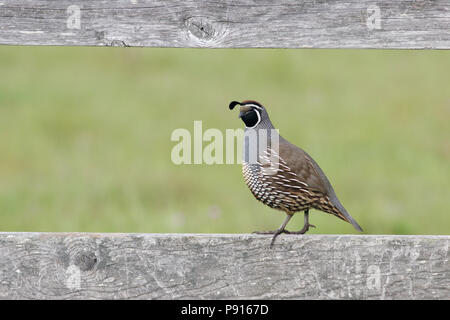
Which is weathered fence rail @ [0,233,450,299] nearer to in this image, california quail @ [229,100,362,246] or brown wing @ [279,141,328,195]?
california quail @ [229,100,362,246]

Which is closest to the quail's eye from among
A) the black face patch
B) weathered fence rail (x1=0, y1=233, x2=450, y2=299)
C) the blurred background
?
the black face patch

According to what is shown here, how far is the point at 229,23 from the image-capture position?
334 centimetres

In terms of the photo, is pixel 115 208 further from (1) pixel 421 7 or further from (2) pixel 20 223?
(1) pixel 421 7

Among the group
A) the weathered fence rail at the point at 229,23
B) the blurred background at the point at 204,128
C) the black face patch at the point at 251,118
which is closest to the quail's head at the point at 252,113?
the black face patch at the point at 251,118

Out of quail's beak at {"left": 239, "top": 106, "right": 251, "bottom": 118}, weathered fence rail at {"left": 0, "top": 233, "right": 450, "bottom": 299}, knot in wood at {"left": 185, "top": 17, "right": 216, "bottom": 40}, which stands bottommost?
weathered fence rail at {"left": 0, "top": 233, "right": 450, "bottom": 299}

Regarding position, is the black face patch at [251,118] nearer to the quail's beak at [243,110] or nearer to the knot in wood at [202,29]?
the quail's beak at [243,110]

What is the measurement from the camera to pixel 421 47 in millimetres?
3373

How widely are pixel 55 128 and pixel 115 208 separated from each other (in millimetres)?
2047

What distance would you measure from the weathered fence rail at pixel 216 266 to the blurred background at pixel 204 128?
321cm

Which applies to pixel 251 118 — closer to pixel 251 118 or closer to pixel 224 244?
pixel 251 118

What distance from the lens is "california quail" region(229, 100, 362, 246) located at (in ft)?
11.8

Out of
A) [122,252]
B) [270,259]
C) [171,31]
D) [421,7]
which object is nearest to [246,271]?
[270,259]

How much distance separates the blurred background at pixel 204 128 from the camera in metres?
7.07

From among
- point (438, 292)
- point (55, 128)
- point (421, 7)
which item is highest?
point (55, 128)
